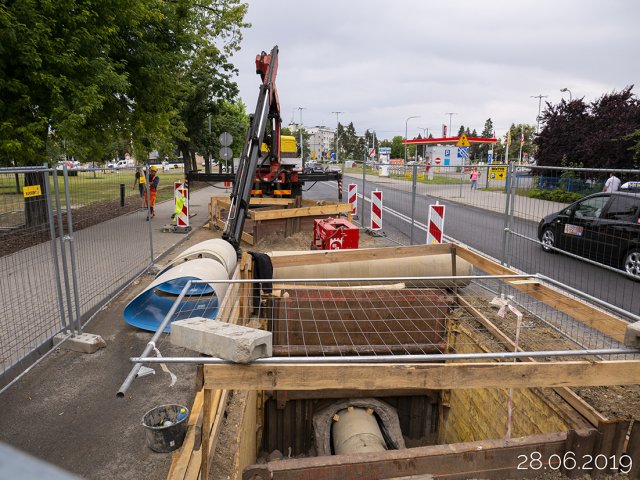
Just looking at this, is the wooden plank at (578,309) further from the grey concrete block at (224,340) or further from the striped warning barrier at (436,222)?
the striped warning barrier at (436,222)

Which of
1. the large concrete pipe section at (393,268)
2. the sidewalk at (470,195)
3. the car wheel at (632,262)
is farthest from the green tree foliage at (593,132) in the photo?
the large concrete pipe section at (393,268)

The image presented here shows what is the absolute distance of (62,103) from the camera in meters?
10.1

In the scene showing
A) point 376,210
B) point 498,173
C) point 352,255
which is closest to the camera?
point 352,255

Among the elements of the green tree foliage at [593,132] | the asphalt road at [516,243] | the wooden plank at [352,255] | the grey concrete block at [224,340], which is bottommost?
the asphalt road at [516,243]

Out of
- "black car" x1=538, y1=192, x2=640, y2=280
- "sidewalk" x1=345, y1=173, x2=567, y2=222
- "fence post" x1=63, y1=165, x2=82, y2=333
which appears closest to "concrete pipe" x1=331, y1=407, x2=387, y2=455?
"fence post" x1=63, y1=165, x2=82, y2=333

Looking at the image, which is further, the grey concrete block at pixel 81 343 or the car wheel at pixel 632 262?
the car wheel at pixel 632 262

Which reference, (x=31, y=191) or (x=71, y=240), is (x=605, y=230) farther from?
(x=31, y=191)

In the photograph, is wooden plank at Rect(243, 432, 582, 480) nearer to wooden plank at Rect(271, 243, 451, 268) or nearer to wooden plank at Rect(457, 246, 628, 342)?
wooden plank at Rect(457, 246, 628, 342)

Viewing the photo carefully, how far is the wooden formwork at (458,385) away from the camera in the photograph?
8.96 ft

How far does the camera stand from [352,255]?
6.53 m

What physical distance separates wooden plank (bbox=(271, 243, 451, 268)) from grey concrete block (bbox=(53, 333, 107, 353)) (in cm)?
238

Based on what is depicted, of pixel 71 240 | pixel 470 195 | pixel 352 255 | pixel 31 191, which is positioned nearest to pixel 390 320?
pixel 352 255

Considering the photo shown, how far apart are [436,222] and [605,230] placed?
9.83ft

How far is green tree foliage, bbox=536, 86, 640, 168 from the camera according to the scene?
21344 mm
